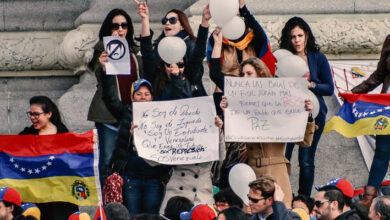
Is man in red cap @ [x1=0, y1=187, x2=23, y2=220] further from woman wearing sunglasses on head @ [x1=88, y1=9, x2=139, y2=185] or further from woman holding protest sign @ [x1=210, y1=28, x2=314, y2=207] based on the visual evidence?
woman holding protest sign @ [x1=210, y1=28, x2=314, y2=207]

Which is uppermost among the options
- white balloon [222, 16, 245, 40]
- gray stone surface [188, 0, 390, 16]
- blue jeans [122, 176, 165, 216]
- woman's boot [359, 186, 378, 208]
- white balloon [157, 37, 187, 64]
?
gray stone surface [188, 0, 390, 16]

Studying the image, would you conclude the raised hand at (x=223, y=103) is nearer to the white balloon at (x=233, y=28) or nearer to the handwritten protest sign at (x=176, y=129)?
the handwritten protest sign at (x=176, y=129)

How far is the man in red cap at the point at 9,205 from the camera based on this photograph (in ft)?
49.4

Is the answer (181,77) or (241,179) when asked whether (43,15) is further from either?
(241,179)

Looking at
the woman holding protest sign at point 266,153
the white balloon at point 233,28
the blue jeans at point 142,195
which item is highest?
the white balloon at point 233,28

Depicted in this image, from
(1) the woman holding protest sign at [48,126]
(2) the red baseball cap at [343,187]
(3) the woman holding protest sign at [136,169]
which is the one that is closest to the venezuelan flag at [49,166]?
(1) the woman holding protest sign at [48,126]

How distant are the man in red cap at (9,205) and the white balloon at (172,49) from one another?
2091 mm

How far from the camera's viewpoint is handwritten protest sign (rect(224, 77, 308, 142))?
16000mm

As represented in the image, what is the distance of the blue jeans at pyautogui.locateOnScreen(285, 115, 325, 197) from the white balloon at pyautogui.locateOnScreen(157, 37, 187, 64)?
5.36 feet

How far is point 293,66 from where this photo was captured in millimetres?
16297

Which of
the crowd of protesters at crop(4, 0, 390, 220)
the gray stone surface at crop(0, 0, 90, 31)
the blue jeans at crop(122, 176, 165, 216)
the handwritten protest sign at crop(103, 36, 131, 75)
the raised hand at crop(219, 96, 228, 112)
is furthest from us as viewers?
the gray stone surface at crop(0, 0, 90, 31)

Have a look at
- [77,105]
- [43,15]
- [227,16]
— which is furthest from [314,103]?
[43,15]

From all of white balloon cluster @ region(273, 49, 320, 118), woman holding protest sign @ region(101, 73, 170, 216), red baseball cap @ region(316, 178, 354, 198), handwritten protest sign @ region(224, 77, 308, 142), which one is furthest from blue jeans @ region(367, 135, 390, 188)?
woman holding protest sign @ region(101, 73, 170, 216)

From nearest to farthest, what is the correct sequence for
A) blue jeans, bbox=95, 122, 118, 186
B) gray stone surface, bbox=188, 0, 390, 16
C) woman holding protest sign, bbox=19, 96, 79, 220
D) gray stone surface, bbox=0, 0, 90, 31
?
woman holding protest sign, bbox=19, 96, 79, 220, blue jeans, bbox=95, 122, 118, 186, gray stone surface, bbox=188, 0, 390, 16, gray stone surface, bbox=0, 0, 90, 31
